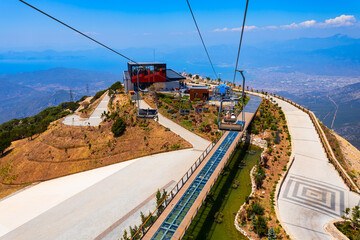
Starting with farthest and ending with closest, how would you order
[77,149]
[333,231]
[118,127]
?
1. [118,127]
2. [77,149]
3. [333,231]

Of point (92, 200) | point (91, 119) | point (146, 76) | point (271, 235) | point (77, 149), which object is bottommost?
A: point (92, 200)

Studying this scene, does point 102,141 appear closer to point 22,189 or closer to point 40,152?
point 40,152

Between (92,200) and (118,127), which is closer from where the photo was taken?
(92,200)

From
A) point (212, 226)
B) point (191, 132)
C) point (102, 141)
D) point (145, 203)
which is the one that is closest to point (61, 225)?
point (145, 203)

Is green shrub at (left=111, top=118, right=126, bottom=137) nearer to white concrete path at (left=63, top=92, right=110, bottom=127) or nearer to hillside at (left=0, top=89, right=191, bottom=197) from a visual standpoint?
hillside at (left=0, top=89, right=191, bottom=197)

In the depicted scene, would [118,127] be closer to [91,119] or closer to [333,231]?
[91,119]

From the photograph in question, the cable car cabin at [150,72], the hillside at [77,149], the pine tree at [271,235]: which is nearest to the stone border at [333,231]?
the pine tree at [271,235]

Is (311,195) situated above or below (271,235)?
below

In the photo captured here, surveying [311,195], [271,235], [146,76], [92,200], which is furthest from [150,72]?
[271,235]
